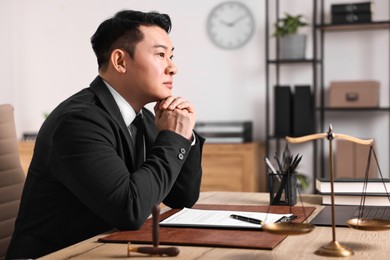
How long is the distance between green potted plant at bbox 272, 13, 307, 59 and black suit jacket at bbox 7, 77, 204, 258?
299cm

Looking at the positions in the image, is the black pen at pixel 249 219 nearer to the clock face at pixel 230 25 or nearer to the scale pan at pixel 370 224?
the scale pan at pixel 370 224

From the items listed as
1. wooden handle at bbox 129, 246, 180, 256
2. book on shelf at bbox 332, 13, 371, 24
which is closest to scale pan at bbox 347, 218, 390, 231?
wooden handle at bbox 129, 246, 180, 256

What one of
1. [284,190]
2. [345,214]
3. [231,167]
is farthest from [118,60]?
[231,167]

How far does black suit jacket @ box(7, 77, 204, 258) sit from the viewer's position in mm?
1526

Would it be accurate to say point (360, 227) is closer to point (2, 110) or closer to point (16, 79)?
point (2, 110)

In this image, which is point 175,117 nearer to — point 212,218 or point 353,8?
point 212,218

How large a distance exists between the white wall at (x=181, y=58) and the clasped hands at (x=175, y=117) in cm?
306

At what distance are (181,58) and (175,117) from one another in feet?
10.8

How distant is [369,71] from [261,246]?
3.61 m

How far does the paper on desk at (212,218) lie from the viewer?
4.99 ft

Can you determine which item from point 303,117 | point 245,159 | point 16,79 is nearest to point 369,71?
point 303,117

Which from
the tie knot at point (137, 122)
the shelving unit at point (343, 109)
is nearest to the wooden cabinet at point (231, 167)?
the shelving unit at point (343, 109)

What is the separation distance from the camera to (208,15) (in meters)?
4.99

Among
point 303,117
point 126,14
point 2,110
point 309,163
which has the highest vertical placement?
point 126,14
